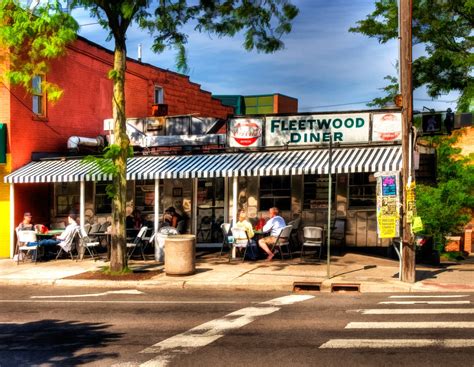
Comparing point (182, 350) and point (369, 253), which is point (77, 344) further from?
point (369, 253)

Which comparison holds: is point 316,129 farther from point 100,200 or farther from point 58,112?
point 58,112

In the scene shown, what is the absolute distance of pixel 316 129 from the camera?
1825cm

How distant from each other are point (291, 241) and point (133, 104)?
11.2 metres

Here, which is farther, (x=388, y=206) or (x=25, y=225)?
(x=25, y=225)

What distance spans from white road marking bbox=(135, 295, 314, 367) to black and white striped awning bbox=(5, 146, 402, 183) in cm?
632

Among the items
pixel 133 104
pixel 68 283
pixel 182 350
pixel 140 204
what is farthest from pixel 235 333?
pixel 133 104

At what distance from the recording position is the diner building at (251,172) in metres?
17.5

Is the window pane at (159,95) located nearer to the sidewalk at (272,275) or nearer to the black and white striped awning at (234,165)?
the black and white striped awning at (234,165)

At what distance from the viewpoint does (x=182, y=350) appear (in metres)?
7.52

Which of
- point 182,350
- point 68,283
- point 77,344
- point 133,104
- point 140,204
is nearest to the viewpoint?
point 182,350

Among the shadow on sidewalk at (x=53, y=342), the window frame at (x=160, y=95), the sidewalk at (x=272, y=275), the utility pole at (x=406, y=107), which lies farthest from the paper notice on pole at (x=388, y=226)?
the window frame at (x=160, y=95)

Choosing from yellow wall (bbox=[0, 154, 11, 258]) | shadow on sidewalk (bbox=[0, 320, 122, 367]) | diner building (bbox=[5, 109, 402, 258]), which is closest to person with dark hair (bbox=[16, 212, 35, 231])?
diner building (bbox=[5, 109, 402, 258])

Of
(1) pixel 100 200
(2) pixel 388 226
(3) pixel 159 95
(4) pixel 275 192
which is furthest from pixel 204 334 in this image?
(3) pixel 159 95

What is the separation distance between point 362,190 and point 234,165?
433cm
